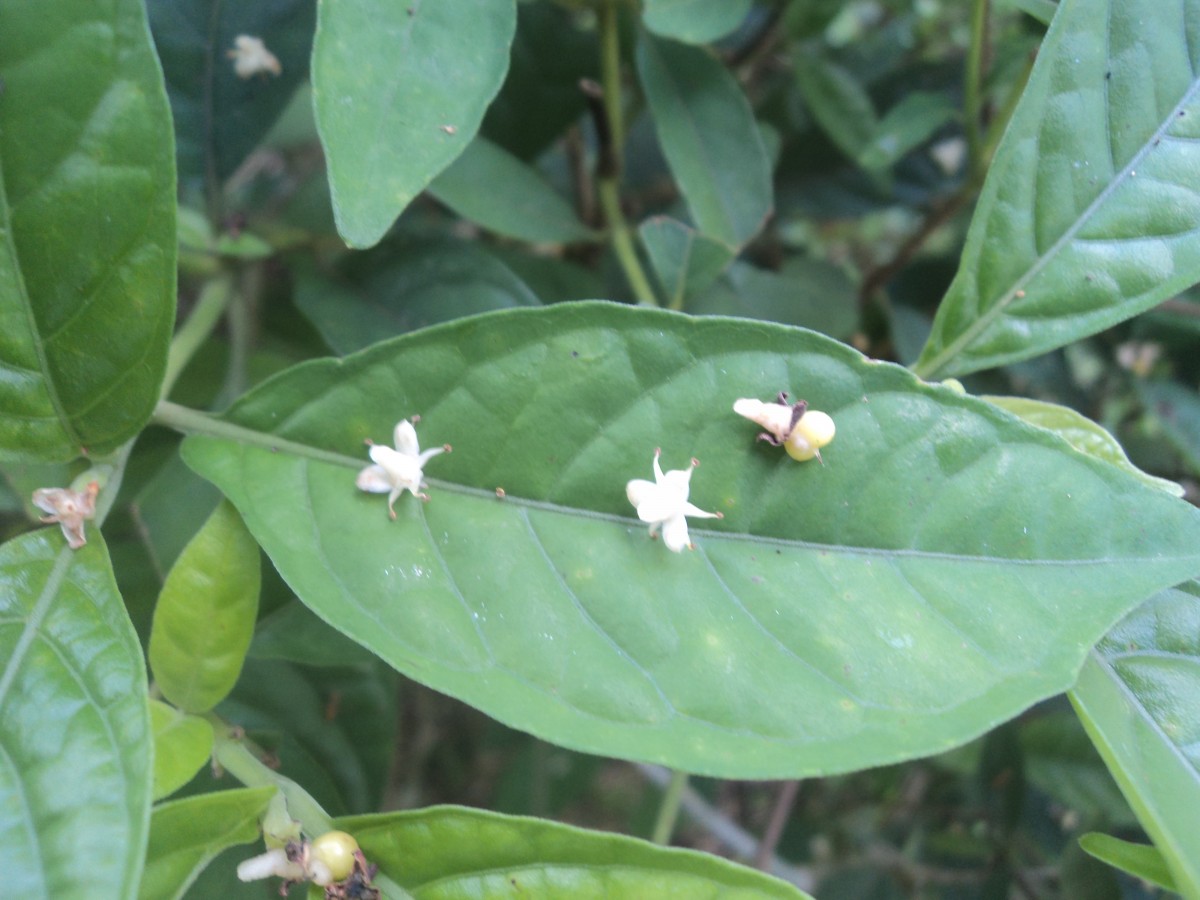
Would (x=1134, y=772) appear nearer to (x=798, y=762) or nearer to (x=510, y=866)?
(x=798, y=762)

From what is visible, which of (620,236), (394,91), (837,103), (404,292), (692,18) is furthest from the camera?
(837,103)

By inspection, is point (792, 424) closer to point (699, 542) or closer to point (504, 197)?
point (699, 542)

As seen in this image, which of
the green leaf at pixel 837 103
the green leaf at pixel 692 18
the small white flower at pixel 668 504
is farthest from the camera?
the green leaf at pixel 837 103

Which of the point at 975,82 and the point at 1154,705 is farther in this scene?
the point at 975,82

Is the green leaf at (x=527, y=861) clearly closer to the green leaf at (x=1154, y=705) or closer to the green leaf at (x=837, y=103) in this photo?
the green leaf at (x=1154, y=705)

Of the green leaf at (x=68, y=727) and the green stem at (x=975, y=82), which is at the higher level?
the green stem at (x=975, y=82)

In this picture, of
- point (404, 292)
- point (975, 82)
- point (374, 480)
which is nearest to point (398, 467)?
point (374, 480)

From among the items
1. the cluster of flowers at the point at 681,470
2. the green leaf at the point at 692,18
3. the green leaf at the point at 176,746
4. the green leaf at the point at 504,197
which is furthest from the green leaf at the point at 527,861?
the green leaf at the point at 692,18
